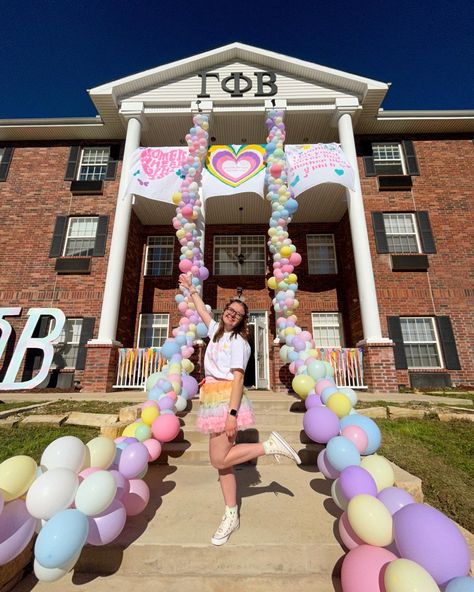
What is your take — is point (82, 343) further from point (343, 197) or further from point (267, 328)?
point (343, 197)

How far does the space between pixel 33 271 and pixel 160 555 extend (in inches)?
440

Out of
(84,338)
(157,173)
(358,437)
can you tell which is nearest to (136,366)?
(84,338)

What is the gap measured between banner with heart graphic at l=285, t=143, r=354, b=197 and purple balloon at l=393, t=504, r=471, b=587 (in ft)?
24.0

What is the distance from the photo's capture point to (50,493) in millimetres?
1729

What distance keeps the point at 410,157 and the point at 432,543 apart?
1327 cm

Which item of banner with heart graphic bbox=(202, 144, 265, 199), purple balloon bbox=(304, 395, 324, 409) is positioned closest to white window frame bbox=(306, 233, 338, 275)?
banner with heart graphic bbox=(202, 144, 265, 199)

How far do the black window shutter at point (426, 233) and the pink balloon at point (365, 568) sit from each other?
11051 millimetres

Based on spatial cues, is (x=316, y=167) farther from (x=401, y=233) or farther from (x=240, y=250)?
(x=401, y=233)

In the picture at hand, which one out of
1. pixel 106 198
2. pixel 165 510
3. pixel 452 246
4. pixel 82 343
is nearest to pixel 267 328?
pixel 82 343

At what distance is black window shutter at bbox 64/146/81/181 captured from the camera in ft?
37.2

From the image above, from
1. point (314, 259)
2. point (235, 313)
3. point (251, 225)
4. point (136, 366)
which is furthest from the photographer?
point (251, 225)

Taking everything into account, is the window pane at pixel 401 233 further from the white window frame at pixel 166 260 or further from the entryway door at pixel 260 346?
the white window frame at pixel 166 260

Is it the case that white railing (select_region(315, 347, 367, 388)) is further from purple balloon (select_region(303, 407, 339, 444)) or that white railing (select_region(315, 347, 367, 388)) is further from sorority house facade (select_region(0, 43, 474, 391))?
purple balloon (select_region(303, 407, 339, 444))

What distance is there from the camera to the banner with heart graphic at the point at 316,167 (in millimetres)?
7781
